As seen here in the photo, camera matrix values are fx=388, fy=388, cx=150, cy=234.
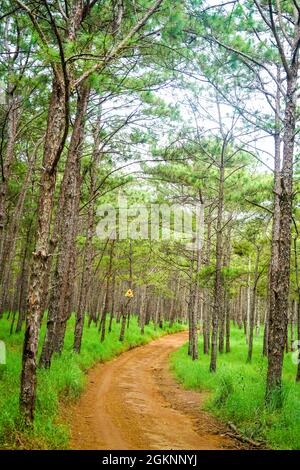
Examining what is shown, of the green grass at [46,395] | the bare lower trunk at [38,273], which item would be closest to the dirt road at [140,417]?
the green grass at [46,395]

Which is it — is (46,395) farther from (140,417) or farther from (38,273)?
(38,273)

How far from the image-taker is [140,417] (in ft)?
26.5

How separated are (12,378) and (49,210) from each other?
4.61 m

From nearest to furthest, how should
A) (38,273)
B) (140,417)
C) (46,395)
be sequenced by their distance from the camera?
1. (38,273)
2. (46,395)
3. (140,417)

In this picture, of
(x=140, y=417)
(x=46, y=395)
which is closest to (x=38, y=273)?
(x=46, y=395)

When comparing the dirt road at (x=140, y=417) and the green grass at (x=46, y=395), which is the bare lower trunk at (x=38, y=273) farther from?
the dirt road at (x=140, y=417)

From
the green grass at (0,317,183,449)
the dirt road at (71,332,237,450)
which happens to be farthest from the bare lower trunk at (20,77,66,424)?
the dirt road at (71,332,237,450)

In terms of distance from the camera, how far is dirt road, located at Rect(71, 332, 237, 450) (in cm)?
639

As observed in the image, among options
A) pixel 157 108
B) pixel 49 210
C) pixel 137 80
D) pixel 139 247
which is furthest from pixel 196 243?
pixel 49 210

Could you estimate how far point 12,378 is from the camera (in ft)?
28.9

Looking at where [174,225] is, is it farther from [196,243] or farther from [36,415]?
[36,415]

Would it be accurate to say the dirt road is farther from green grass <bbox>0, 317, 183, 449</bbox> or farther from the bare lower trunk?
the bare lower trunk

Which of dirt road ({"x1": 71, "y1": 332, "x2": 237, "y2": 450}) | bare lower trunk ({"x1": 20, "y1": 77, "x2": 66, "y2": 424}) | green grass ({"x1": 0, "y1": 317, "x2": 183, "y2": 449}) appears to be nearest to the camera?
green grass ({"x1": 0, "y1": 317, "x2": 183, "y2": 449})

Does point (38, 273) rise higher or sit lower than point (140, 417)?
higher
